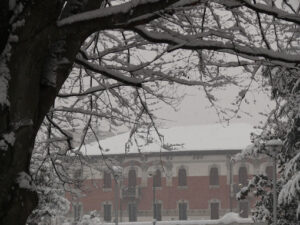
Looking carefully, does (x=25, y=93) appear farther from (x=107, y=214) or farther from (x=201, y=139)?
(x=107, y=214)

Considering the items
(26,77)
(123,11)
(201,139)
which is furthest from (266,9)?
(201,139)

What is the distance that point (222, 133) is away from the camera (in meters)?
51.9

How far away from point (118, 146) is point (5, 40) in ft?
158

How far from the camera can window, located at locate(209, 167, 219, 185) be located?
161 feet

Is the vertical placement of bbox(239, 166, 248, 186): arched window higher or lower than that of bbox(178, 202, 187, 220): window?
higher

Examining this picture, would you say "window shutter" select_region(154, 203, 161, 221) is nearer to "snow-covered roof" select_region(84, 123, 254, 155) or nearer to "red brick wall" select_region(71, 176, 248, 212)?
"red brick wall" select_region(71, 176, 248, 212)

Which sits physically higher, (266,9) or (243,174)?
(243,174)

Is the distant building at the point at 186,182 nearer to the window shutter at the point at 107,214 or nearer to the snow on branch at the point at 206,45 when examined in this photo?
the window shutter at the point at 107,214

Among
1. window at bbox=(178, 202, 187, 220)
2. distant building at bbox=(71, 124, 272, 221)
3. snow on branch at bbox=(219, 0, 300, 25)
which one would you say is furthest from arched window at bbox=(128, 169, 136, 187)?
snow on branch at bbox=(219, 0, 300, 25)

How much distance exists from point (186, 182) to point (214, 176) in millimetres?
2611

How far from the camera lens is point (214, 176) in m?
49.3

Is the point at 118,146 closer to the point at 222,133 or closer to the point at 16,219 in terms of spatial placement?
the point at 222,133

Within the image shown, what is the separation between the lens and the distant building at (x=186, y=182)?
4850 centimetres

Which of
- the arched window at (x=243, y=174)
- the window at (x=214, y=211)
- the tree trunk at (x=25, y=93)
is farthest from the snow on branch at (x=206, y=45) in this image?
the arched window at (x=243, y=174)
